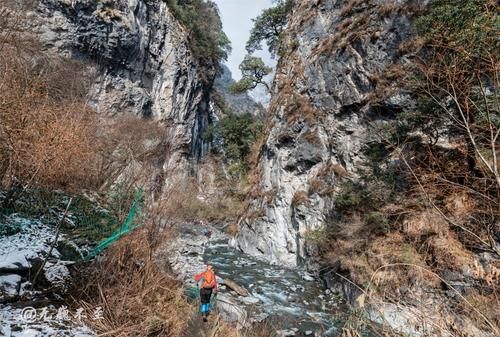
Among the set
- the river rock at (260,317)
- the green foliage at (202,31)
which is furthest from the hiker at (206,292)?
the green foliage at (202,31)

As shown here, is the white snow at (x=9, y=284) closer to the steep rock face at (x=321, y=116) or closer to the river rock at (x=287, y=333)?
the river rock at (x=287, y=333)

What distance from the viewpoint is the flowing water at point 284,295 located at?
8.74m

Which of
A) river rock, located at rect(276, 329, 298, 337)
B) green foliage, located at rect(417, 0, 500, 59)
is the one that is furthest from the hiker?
green foliage, located at rect(417, 0, 500, 59)

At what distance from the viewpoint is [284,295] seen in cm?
1089

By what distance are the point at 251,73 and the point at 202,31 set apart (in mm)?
16949

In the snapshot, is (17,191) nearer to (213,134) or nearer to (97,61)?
(97,61)

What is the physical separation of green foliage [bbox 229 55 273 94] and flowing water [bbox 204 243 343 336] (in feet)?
48.2

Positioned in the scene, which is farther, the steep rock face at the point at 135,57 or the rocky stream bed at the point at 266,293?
the steep rock face at the point at 135,57

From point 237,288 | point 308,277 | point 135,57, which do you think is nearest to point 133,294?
point 237,288

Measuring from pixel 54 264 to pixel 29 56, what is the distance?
4732mm

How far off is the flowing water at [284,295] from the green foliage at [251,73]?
1469 cm

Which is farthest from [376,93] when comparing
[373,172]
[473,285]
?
[473,285]

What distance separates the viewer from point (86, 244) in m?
6.07

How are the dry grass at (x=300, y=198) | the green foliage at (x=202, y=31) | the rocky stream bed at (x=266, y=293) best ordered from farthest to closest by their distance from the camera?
the green foliage at (x=202, y=31), the dry grass at (x=300, y=198), the rocky stream bed at (x=266, y=293)
